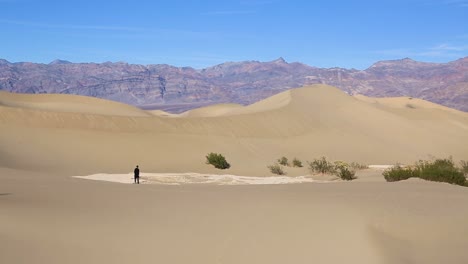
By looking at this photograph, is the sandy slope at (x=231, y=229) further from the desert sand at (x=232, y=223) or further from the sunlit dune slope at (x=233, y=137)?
the sunlit dune slope at (x=233, y=137)

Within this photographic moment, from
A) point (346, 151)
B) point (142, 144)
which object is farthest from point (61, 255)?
point (346, 151)

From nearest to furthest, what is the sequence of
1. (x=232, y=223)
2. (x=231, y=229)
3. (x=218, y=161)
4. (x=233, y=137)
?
(x=231, y=229) < (x=232, y=223) < (x=218, y=161) < (x=233, y=137)

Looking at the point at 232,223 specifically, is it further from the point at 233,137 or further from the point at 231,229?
the point at 233,137

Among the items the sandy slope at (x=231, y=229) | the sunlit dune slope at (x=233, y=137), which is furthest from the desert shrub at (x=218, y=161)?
the sandy slope at (x=231, y=229)

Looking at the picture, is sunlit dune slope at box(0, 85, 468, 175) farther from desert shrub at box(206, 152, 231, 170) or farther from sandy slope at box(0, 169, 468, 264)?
sandy slope at box(0, 169, 468, 264)

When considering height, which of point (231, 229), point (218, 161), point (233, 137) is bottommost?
point (231, 229)

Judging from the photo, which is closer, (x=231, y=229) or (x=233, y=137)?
(x=231, y=229)

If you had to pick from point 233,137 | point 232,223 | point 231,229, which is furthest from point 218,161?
point 231,229

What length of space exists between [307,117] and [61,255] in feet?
200

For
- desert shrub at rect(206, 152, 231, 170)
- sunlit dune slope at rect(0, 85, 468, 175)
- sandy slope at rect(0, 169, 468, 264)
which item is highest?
sunlit dune slope at rect(0, 85, 468, 175)

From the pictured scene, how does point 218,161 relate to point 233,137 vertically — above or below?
below

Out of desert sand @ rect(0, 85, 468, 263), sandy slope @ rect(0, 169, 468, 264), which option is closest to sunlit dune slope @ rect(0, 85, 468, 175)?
desert sand @ rect(0, 85, 468, 263)

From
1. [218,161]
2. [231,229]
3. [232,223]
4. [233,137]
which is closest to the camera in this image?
[231,229]

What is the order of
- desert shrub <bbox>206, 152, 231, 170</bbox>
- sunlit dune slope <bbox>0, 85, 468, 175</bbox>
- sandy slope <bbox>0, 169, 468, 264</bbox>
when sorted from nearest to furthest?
sandy slope <bbox>0, 169, 468, 264</bbox> → desert shrub <bbox>206, 152, 231, 170</bbox> → sunlit dune slope <bbox>0, 85, 468, 175</bbox>
